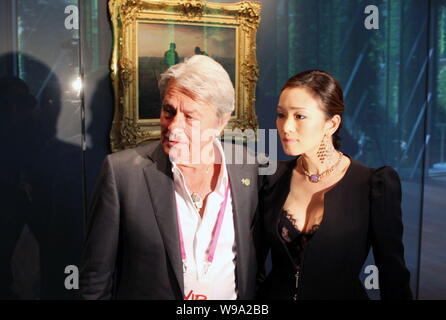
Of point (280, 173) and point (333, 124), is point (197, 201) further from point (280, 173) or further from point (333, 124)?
point (333, 124)

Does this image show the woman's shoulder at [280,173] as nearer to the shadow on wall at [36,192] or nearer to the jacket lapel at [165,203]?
the jacket lapel at [165,203]

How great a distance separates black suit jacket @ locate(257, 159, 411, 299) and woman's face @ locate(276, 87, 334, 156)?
22cm

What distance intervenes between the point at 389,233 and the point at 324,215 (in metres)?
0.26

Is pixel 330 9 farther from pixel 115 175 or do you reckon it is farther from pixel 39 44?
pixel 115 175

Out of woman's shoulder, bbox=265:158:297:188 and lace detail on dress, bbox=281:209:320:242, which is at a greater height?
woman's shoulder, bbox=265:158:297:188

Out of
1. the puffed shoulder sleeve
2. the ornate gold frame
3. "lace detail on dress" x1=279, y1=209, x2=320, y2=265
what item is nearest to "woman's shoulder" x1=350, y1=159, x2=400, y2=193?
the puffed shoulder sleeve

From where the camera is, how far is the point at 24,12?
282 centimetres

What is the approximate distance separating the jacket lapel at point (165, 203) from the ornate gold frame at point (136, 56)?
1.17 meters

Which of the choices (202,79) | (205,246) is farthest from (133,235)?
(202,79)

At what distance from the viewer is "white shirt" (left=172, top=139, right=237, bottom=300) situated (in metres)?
1.84

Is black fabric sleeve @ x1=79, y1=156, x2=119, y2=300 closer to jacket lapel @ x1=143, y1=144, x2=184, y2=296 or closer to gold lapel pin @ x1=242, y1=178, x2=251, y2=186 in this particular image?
jacket lapel @ x1=143, y1=144, x2=184, y2=296

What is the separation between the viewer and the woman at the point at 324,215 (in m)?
1.91

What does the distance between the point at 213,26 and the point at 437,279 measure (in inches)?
102
